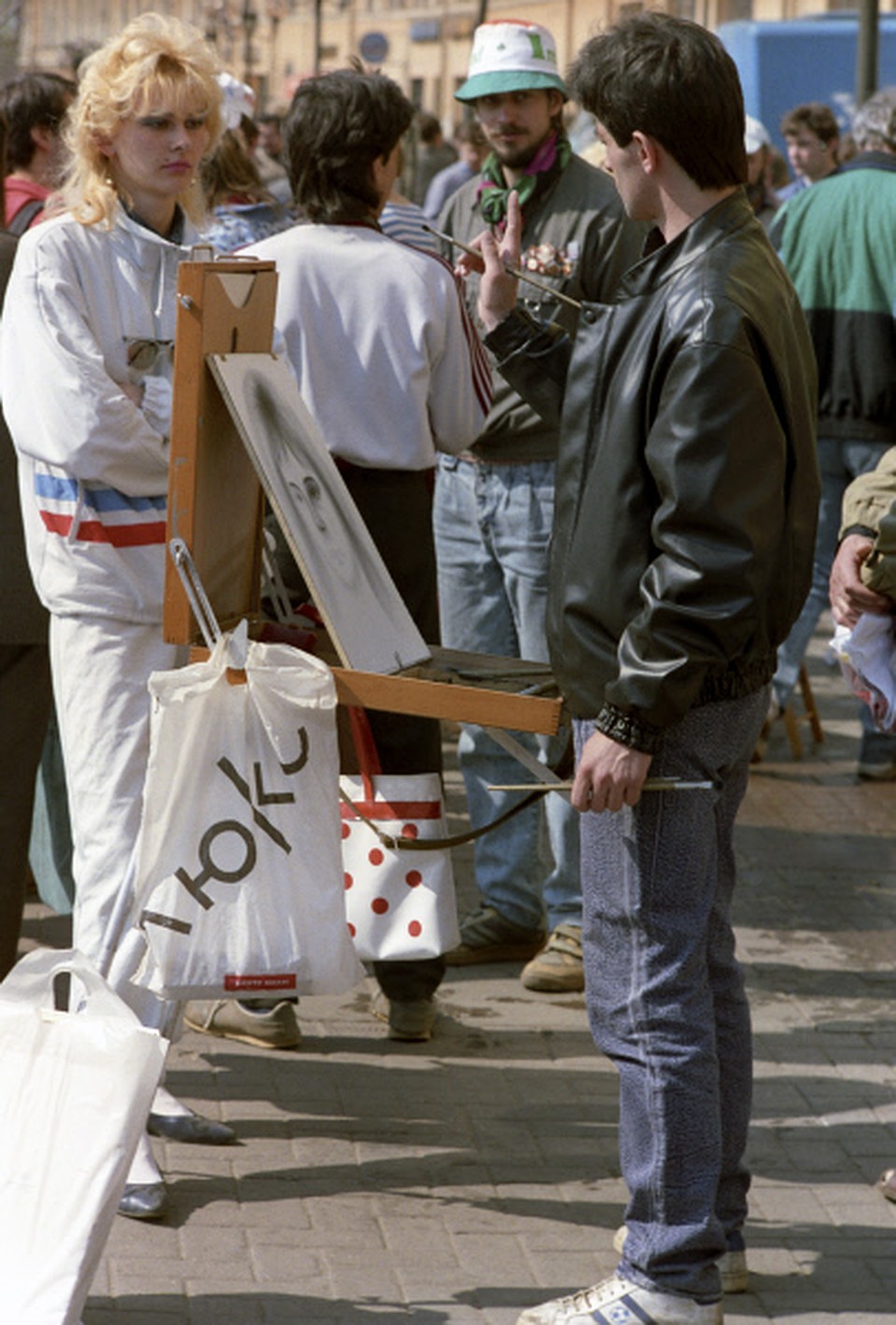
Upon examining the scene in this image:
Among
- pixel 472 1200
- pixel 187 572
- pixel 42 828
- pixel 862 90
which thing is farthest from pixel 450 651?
pixel 862 90

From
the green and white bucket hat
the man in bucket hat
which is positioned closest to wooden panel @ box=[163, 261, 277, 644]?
the man in bucket hat

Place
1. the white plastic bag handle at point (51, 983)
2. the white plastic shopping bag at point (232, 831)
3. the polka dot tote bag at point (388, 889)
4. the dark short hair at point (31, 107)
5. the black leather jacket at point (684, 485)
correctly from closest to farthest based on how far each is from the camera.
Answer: the black leather jacket at point (684, 485) < the white plastic bag handle at point (51, 983) < the white plastic shopping bag at point (232, 831) < the polka dot tote bag at point (388, 889) < the dark short hair at point (31, 107)

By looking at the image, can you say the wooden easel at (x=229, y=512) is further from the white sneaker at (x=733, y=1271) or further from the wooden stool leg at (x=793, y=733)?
the wooden stool leg at (x=793, y=733)

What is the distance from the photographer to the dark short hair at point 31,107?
6.73 m

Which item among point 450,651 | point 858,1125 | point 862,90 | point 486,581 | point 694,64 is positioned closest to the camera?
point 694,64

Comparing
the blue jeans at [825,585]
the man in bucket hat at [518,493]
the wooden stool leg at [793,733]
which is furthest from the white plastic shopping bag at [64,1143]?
the wooden stool leg at [793,733]

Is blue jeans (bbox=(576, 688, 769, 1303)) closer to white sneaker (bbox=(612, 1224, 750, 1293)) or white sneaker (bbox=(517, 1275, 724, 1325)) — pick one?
white sneaker (bbox=(517, 1275, 724, 1325))

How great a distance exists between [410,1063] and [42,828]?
53.7 inches

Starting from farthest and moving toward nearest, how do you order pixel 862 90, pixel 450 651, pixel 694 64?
pixel 862 90
pixel 450 651
pixel 694 64

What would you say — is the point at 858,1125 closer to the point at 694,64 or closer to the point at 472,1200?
the point at 472,1200

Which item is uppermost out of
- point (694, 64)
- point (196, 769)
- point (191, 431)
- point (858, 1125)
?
point (694, 64)

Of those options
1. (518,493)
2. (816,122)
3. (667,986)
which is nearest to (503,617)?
(518,493)

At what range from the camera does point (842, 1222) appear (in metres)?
4.44

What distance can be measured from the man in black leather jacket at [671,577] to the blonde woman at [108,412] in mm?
971
